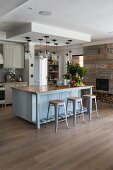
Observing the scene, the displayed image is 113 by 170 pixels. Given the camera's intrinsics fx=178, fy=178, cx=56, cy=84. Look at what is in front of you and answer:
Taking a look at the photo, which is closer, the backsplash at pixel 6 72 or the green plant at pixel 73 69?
the green plant at pixel 73 69

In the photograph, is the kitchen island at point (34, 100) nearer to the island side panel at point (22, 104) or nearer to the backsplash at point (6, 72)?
the island side panel at point (22, 104)

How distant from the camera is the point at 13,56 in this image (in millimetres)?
7406

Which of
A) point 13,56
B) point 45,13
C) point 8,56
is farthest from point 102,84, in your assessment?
point 45,13

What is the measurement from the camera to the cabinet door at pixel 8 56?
23.6 ft

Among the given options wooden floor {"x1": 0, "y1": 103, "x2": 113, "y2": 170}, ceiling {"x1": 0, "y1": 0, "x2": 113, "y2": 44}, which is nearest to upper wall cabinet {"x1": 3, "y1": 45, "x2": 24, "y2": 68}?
ceiling {"x1": 0, "y1": 0, "x2": 113, "y2": 44}

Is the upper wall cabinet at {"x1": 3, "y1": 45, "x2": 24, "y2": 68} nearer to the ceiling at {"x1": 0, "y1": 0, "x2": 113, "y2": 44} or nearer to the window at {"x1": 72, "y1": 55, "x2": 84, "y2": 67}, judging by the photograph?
the ceiling at {"x1": 0, "y1": 0, "x2": 113, "y2": 44}

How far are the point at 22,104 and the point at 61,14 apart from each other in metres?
2.70

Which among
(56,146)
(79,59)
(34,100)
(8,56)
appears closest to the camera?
(56,146)

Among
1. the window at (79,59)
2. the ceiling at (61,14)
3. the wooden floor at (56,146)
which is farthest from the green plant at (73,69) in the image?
the window at (79,59)

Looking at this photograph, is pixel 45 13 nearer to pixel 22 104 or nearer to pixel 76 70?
pixel 76 70

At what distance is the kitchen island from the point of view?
4.50m

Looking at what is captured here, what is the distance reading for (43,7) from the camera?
135 inches

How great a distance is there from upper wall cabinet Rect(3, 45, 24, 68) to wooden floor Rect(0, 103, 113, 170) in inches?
118

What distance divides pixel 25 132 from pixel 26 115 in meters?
0.84
